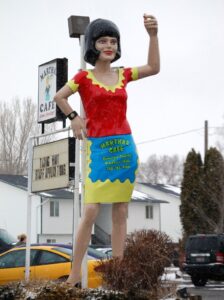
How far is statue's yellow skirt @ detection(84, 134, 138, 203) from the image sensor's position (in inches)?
232

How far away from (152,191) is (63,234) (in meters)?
17.2

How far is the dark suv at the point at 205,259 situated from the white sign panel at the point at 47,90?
12161mm

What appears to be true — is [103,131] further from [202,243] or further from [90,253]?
[202,243]

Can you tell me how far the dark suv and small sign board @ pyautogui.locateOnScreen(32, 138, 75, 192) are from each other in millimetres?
12659

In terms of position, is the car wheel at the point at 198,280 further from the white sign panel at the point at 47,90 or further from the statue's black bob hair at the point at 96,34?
the statue's black bob hair at the point at 96,34

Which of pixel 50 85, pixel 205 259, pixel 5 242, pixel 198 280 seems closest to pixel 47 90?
pixel 50 85

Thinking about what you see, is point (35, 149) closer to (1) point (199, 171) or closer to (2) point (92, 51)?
(2) point (92, 51)

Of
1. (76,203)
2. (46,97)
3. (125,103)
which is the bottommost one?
(76,203)

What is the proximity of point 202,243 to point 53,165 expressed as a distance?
45.6 feet

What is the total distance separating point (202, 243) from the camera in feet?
73.9

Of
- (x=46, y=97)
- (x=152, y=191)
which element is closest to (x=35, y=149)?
(x=46, y=97)

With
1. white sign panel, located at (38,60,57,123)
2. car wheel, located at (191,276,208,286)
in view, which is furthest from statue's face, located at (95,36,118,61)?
car wheel, located at (191,276,208,286)

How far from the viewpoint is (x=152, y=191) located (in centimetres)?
6844

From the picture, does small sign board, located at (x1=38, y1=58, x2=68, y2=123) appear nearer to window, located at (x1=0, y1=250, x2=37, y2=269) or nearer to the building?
window, located at (x1=0, y1=250, x2=37, y2=269)
